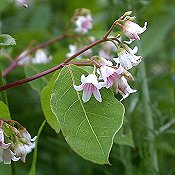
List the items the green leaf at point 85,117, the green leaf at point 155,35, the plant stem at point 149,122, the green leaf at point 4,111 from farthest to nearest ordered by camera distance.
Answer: the green leaf at point 155,35 < the plant stem at point 149,122 < the green leaf at point 4,111 < the green leaf at point 85,117

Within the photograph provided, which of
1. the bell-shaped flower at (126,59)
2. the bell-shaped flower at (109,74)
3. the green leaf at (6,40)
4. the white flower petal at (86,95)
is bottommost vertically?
the white flower petal at (86,95)

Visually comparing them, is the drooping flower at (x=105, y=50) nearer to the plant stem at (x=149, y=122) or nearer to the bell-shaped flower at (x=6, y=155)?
the plant stem at (x=149, y=122)

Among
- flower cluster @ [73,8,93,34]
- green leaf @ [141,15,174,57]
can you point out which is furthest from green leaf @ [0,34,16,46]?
green leaf @ [141,15,174,57]

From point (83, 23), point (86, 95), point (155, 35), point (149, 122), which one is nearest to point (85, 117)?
point (86, 95)

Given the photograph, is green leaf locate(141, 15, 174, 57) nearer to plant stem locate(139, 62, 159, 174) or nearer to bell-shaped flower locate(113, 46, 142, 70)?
plant stem locate(139, 62, 159, 174)

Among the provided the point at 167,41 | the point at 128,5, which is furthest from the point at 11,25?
the point at 128,5

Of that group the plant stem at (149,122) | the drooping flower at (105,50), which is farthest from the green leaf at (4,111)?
the drooping flower at (105,50)

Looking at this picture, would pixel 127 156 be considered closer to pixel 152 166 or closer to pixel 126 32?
pixel 152 166
